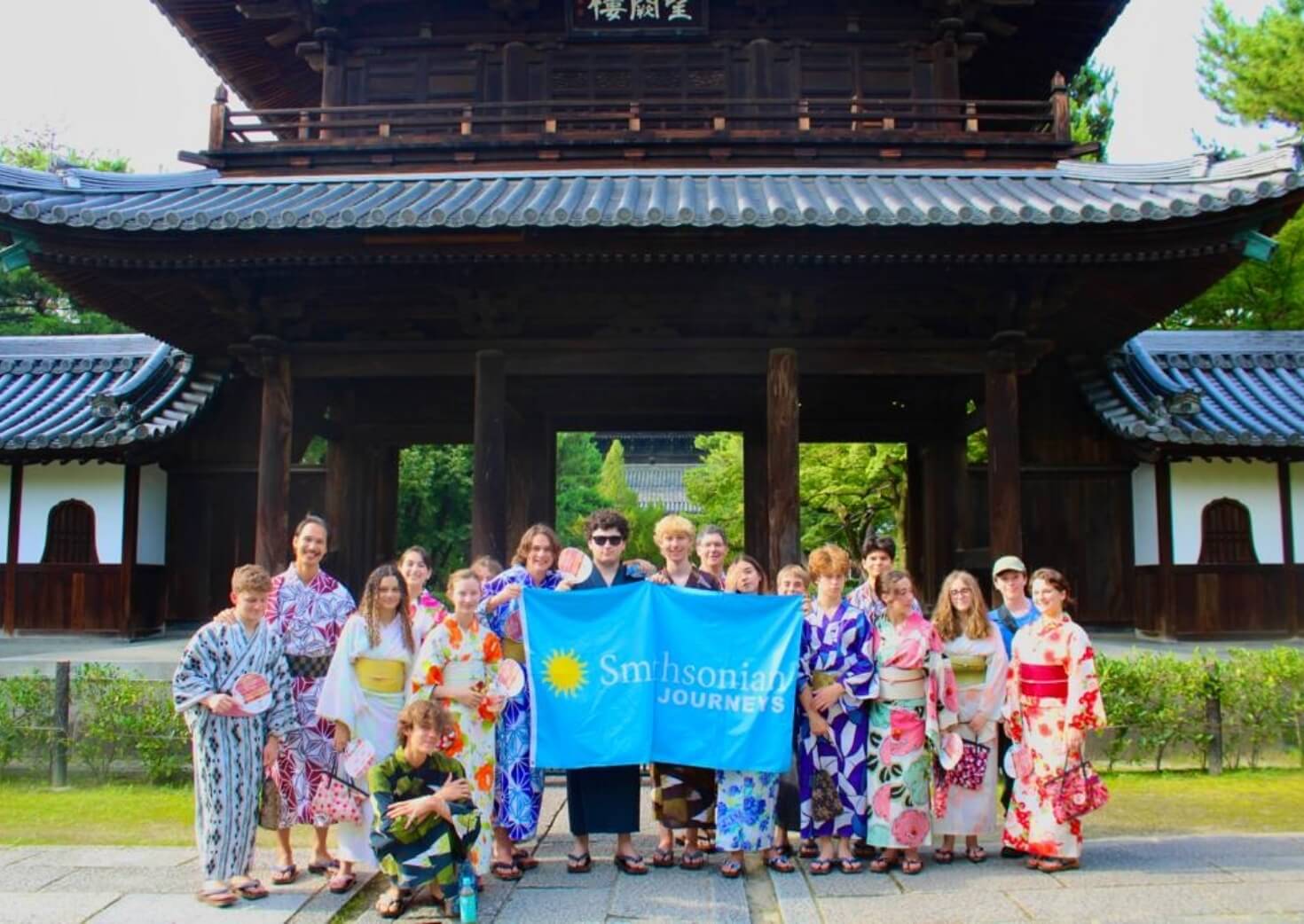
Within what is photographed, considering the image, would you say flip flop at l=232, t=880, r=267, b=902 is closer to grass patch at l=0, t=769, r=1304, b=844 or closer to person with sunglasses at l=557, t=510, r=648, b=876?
grass patch at l=0, t=769, r=1304, b=844

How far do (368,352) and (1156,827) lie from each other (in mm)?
7611

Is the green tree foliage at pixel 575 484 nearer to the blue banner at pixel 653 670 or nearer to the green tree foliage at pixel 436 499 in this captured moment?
the green tree foliage at pixel 436 499

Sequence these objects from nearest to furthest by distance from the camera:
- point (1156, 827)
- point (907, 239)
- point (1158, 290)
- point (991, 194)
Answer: point (1156, 827) → point (907, 239) → point (991, 194) → point (1158, 290)

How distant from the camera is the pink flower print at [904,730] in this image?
5.50 meters

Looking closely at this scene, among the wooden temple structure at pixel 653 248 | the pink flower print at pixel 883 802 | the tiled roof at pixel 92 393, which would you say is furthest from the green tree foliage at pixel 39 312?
the pink flower print at pixel 883 802

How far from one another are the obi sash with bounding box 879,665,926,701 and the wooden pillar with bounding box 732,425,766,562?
23.9 feet

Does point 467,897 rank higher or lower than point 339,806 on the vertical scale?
lower

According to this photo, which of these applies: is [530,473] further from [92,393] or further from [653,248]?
[92,393]

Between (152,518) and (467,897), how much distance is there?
30.7ft

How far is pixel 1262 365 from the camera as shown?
13000mm

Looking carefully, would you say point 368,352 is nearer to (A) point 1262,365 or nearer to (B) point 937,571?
(B) point 937,571

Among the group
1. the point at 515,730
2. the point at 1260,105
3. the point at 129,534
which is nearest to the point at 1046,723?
the point at 515,730

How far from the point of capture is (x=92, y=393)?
1302cm

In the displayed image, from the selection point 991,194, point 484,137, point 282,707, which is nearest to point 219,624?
point 282,707
